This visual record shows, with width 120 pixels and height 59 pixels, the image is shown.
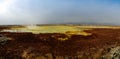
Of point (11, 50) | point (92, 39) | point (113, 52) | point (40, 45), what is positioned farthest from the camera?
point (92, 39)

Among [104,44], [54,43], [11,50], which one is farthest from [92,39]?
[11,50]

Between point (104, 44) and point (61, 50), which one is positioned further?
point (104, 44)

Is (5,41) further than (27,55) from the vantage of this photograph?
Yes

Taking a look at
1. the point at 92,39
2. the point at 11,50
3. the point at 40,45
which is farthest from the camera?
the point at 92,39

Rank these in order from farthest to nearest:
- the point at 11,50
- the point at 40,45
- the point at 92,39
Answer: the point at 92,39, the point at 40,45, the point at 11,50

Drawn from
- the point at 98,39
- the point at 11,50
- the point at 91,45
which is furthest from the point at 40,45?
the point at 98,39

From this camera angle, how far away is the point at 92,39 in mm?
53156

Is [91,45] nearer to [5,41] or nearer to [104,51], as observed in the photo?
[104,51]

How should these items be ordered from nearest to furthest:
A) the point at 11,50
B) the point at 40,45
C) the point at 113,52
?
the point at 113,52 → the point at 11,50 → the point at 40,45

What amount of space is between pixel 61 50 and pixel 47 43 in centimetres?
383

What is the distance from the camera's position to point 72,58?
1716 inches

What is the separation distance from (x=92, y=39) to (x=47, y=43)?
9.24 m

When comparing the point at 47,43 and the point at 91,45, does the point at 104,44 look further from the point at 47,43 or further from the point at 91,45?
the point at 47,43

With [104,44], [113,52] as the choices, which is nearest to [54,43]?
[104,44]
